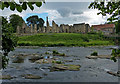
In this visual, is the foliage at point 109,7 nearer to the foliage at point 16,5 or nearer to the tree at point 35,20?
the foliage at point 16,5

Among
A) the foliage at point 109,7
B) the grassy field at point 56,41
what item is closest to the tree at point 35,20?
the grassy field at point 56,41

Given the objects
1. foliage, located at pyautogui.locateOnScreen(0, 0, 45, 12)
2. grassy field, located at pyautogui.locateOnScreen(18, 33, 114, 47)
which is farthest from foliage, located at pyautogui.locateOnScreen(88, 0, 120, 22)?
grassy field, located at pyautogui.locateOnScreen(18, 33, 114, 47)

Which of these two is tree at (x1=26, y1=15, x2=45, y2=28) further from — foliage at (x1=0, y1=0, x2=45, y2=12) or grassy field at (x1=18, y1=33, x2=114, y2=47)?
foliage at (x1=0, y1=0, x2=45, y2=12)

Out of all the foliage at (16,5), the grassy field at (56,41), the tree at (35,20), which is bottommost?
the grassy field at (56,41)

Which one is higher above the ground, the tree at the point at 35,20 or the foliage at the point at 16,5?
the tree at the point at 35,20

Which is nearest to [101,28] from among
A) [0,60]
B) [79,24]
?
[79,24]

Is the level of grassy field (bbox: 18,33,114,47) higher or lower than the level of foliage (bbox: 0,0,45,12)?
lower

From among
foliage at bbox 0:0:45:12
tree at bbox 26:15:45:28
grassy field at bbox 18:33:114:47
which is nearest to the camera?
foliage at bbox 0:0:45:12

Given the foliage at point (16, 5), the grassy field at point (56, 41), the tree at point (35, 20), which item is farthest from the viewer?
the tree at point (35, 20)

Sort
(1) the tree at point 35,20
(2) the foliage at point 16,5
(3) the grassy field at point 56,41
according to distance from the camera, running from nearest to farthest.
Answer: (2) the foliage at point 16,5 → (3) the grassy field at point 56,41 → (1) the tree at point 35,20

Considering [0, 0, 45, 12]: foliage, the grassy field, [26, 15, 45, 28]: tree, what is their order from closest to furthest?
[0, 0, 45, 12]: foliage
the grassy field
[26, 15, 45, 28]: tree

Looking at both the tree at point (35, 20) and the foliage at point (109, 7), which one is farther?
the tree at point (35, 20)

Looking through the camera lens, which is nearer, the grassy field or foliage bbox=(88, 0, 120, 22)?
foliage bbox=(88, 0, 120, 22)

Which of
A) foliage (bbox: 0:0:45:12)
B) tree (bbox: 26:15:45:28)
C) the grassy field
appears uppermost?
tree (bbox: 26:15:45:28)
